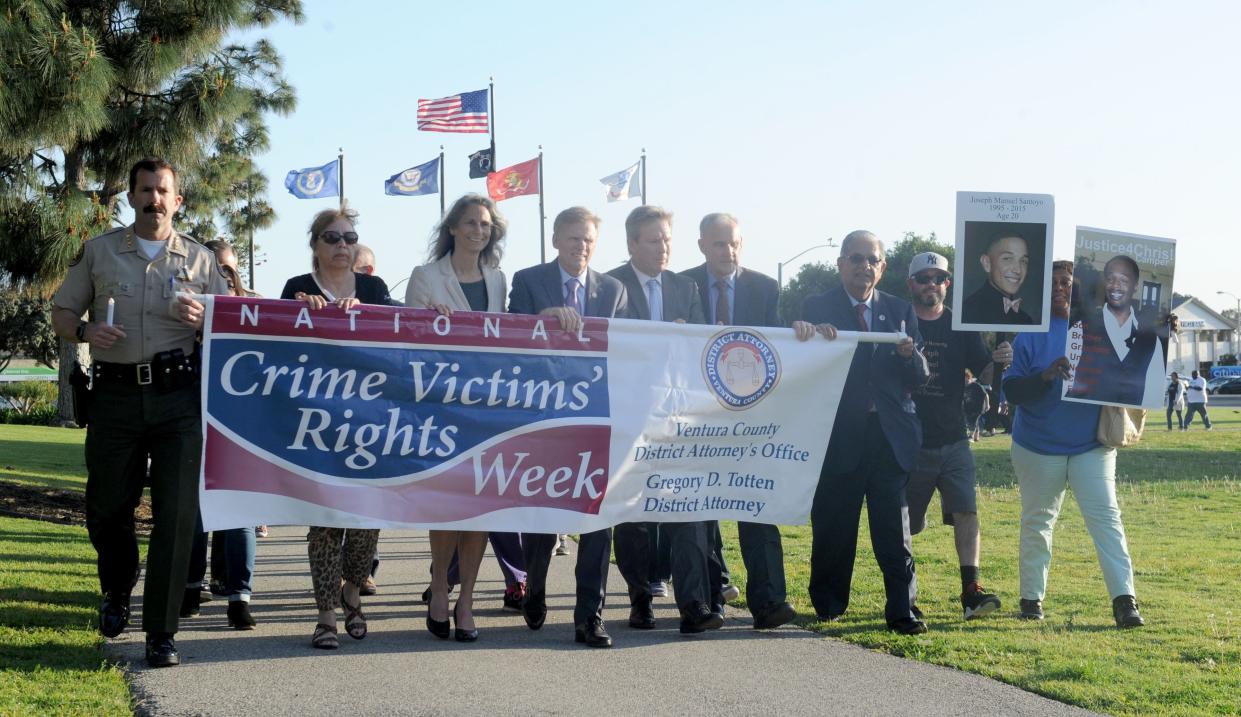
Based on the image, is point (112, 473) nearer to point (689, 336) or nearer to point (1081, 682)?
point (689, 336)

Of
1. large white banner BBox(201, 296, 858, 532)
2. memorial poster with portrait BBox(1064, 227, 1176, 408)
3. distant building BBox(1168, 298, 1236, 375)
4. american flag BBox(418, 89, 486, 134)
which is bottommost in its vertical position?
large white banner BBox(201, 296, 858, 532)

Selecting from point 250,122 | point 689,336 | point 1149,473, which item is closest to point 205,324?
point 689,336

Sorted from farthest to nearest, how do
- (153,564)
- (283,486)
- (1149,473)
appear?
1. (1149,473)
2. (283,486)
3. (153,564)

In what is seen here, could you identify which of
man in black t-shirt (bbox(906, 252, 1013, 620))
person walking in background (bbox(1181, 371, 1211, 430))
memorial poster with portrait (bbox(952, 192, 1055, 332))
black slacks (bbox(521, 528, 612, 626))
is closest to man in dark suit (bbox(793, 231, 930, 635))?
man in black t-shirt (bbox(906, 252, 1013, 620))

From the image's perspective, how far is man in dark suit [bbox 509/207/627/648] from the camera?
21.4 ft

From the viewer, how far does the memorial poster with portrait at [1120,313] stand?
711cm

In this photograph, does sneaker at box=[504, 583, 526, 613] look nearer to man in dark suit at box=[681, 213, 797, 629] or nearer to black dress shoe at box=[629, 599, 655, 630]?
black dress shoe at box=[629, 599, 655, 630]

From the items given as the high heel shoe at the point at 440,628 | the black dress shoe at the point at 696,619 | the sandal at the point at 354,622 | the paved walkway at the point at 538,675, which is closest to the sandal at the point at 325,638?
the paved walkway at the point at 538,675

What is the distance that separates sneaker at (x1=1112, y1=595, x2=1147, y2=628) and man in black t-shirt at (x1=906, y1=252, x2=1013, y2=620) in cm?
69

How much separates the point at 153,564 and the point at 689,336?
9.63 ft

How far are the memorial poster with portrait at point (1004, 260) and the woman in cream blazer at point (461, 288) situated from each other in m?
2.60

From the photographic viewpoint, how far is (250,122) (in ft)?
90.4

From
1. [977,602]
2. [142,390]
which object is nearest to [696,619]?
→ [977,602]

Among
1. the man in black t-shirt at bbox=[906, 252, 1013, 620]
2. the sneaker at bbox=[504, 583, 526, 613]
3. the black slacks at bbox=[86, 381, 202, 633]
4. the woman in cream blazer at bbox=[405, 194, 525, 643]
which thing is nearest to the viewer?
the black slacks at bbox=[86, 381, 202, 633]
